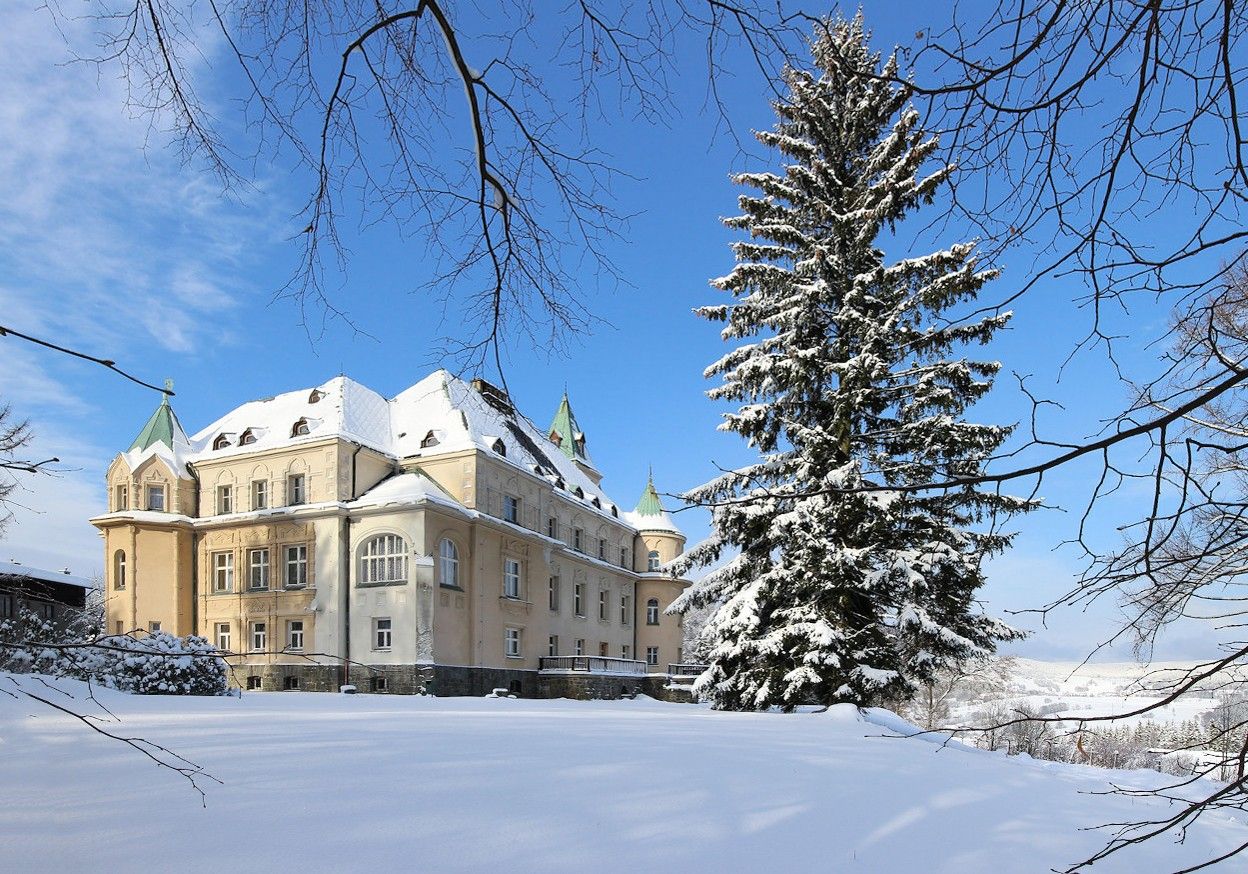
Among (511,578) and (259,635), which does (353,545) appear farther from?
(511,578)

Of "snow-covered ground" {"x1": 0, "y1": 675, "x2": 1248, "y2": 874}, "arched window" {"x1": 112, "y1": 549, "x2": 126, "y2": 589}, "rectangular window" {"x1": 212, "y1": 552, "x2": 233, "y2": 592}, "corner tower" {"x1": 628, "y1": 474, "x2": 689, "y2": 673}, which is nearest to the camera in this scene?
"snow-covered ground" {"x1": 0, "y1": 675, "x2": 1248, "y2": 874}

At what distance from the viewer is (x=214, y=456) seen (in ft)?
108

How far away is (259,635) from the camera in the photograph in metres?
31.1

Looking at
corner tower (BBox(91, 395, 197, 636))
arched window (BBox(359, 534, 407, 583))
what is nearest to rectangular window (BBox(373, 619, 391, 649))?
arched window (BBox(359, 534, 407, 583))

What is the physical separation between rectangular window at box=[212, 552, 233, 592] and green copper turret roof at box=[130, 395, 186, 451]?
5119mm

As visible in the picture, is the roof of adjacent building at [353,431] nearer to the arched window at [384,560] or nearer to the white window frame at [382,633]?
the arched window at [384,560]

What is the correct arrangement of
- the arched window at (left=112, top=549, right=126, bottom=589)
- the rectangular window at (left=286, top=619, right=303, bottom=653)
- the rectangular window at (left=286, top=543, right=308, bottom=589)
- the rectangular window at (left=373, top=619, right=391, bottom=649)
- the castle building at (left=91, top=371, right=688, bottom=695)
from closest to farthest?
the rectangular window at (left=373, top=619, right=391, bottom=649) < the castle building at (left=91, top=371, right=688, bottom=695) < the rectangular window at (left=286, top=619, right=303, bottom=653) < the rectangular window at (left=286, top=543, right=308, bottom=589) < the arched window at (left=112, top=549, right=126, bottom=589)

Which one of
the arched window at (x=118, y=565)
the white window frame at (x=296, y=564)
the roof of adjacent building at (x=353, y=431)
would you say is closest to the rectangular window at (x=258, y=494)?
the roof of adjacent building at (x=353, y=431)

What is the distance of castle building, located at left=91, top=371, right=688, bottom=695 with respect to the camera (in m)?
28.8

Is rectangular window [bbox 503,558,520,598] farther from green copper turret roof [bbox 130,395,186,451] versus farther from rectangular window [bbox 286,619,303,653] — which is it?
green copper turret roof [bbox 130,395,186,451]

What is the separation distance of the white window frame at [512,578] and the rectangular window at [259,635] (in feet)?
30.0

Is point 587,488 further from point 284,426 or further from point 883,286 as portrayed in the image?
point 883,286

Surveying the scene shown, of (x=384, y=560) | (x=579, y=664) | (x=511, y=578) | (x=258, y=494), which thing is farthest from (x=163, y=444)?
(x=579, y=664)

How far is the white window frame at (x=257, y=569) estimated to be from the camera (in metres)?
31.4
